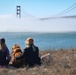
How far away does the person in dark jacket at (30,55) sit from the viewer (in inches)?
405

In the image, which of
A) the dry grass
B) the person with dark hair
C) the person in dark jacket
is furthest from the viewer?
the person with dark hair

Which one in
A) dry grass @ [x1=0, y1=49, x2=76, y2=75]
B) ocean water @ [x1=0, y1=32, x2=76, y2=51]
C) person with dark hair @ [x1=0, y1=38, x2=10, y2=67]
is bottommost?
ocean water @ [x1=0, y1=32, x2=76, y2=51]

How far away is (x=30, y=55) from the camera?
10391 millimetres

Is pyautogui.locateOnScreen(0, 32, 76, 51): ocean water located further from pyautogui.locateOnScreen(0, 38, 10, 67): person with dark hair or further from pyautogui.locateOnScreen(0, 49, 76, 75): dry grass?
pyautogui.locateOnScreen(0, 38, 10, 67): person with dark hair

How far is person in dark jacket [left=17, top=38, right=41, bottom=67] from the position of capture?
10281mm

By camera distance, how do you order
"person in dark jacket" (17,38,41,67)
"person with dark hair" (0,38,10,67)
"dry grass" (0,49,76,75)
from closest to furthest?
"dry grass" (0,49,76,75) < "person in dark jacket" (17,38,41,67) < "person with dark hair" (0,38,10,67)

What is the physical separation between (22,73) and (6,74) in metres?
0.39

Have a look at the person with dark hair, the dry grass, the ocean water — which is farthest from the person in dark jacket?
the ocean water

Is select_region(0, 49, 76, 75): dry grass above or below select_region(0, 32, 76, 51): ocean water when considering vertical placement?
above

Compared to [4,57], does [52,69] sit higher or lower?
lower

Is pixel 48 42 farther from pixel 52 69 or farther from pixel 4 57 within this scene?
pixel 52 69

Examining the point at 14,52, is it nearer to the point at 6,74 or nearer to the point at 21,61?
the point at 21,61

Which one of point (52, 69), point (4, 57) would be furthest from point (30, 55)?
point (52, 69)

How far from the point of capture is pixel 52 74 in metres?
9.14
